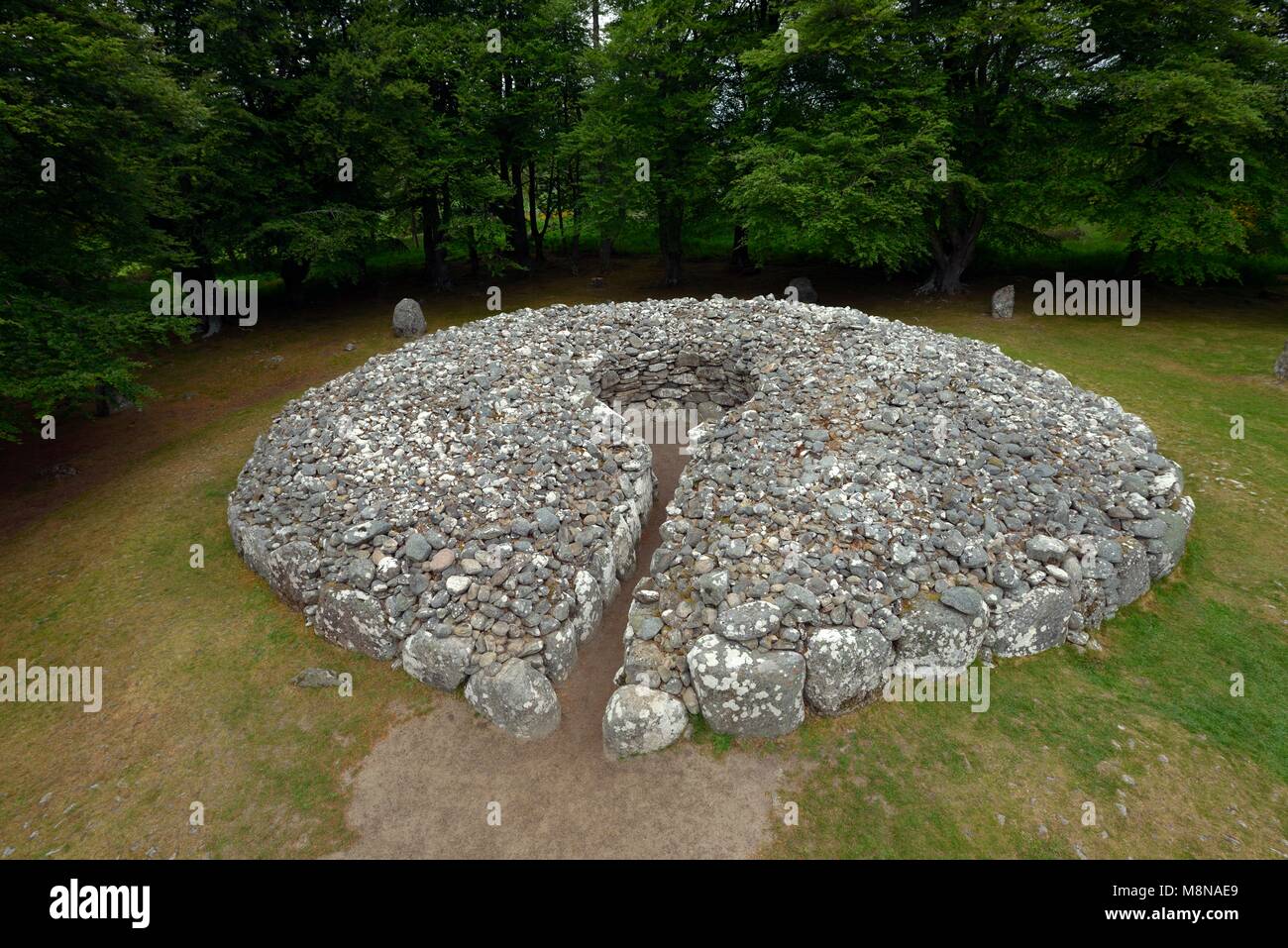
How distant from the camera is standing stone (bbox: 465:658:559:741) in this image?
8148 mm

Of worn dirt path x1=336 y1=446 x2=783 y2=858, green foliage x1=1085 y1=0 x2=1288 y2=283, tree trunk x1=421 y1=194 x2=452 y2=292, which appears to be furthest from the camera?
tree trunk x1=421 y1=194 x2=452 y2=292

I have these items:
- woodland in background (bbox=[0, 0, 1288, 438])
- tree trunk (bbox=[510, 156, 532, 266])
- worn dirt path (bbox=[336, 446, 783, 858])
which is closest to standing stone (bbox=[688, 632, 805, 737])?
worn dirt path (bbox=[336, 446, 783, 858])

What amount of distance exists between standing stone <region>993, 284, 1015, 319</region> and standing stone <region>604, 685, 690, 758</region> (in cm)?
2287

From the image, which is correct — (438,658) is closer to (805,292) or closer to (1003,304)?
(805,292)

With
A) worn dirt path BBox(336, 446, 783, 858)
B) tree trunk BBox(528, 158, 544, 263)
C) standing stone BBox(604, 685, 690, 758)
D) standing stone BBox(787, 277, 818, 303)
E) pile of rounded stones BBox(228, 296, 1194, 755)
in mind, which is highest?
tree trunk BBox(528, 158, 544, 263)

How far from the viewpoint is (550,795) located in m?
7.43

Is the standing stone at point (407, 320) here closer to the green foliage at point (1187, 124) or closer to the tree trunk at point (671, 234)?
the tree trunk at point (671, 234)

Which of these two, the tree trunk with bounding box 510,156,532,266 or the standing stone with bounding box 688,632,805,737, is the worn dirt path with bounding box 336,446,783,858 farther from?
the tree trunk with bounding box 510,156,532,266

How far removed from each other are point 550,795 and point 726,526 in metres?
4.58

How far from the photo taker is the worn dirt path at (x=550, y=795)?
22.7ft

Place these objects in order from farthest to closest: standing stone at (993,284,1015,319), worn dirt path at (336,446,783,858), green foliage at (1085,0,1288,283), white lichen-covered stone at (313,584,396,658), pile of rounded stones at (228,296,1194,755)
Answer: standing stone at (993,284,1015,319), green foliage at (1085,0,1288,283), white lichen-covered stone at (313,584,396,658), pile of rounded stones at (228,296,1194,755), worn dirt path at (336,446,783,858)

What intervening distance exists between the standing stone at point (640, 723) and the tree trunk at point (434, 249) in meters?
26.0

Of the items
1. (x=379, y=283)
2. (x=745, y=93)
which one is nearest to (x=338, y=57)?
(x=379, y=283)

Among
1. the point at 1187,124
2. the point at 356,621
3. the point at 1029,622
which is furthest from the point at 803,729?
the point at 1187,124
